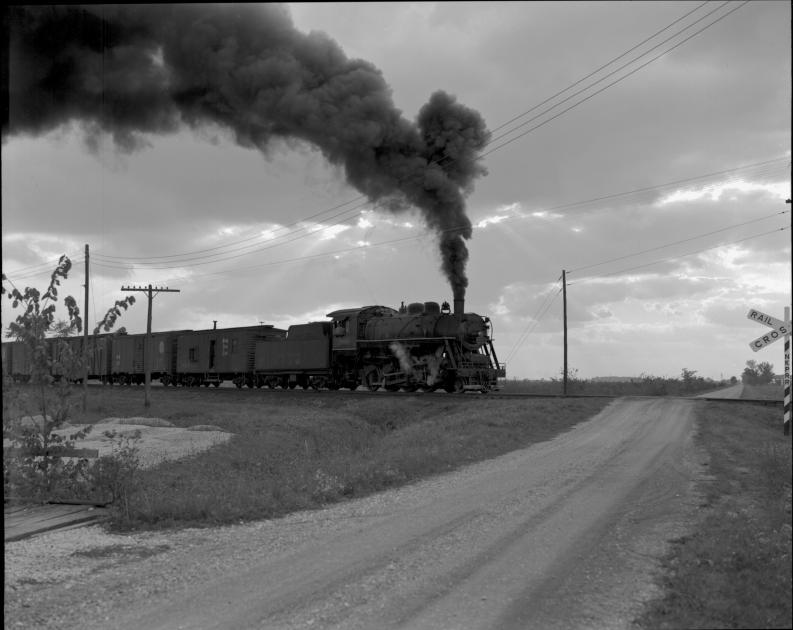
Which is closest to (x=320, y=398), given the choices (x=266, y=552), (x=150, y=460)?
(x=150, y=460)

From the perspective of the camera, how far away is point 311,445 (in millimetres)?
18828

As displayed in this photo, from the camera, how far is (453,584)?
599 cm

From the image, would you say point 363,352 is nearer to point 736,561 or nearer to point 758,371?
point 758,371

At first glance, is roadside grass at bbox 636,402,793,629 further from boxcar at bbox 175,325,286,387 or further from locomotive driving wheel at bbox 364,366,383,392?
boxcar at bbox 175,325,286,387

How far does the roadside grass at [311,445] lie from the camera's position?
31.3 ft

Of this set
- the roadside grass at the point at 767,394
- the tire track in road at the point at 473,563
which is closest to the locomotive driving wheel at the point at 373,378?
the roadside grass at the point at 767,394

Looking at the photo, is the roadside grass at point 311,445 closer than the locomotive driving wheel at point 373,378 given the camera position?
Yes

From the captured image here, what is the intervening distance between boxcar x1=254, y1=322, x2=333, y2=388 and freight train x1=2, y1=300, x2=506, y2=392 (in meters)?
0.05

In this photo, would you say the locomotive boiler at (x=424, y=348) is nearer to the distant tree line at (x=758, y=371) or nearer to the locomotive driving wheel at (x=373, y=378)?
the locomotive driving wheel at (x=373, y=378)

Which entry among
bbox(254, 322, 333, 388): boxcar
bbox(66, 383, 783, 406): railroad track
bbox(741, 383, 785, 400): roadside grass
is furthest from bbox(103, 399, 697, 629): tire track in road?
bbox(254, 322, 333, 388): boxcar

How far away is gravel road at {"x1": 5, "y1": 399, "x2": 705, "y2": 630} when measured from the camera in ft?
17.5

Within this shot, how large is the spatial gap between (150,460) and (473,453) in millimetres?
6850

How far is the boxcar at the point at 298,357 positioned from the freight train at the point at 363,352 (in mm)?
48

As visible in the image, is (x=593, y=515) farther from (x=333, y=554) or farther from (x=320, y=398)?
(x=320, y=398)
